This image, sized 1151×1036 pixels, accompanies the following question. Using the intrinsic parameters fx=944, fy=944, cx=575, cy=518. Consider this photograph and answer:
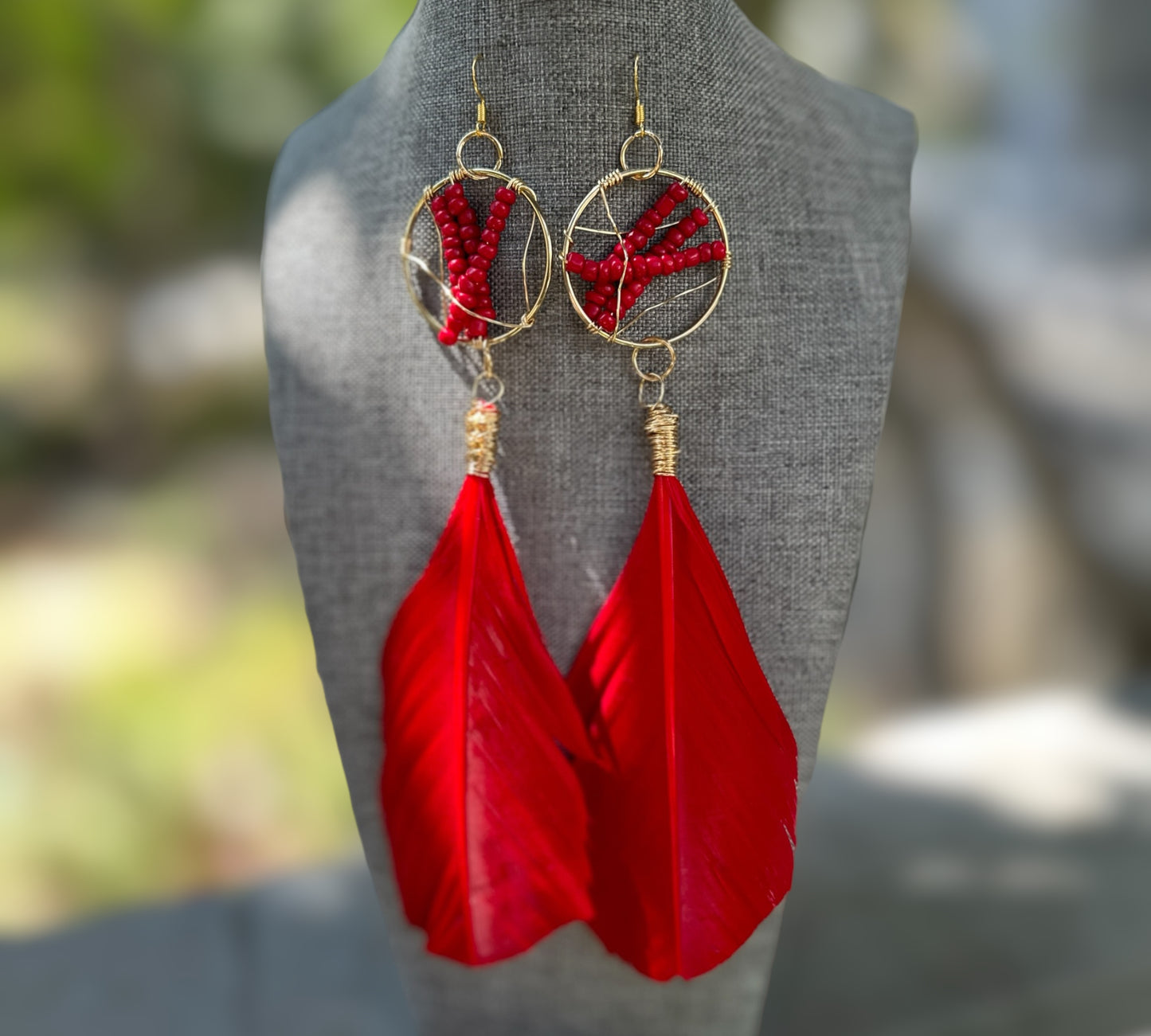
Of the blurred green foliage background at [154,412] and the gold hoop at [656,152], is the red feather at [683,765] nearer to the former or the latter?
the gold hoop at [656,152]

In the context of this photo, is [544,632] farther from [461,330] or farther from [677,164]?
[677,164]

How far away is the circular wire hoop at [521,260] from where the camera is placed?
74cm

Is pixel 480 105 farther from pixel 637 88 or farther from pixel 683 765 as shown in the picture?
pixel 683 765

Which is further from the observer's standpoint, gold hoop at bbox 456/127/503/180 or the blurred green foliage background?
the blurred green foliage background

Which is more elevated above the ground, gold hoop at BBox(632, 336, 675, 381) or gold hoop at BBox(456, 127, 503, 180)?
gold hoop at BBox(456, 127, 503, 180)

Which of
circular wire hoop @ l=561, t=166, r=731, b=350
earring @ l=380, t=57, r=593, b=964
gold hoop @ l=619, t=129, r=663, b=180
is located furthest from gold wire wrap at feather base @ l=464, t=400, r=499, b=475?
gold hoop @ l=619, t=129, r=663, b=180

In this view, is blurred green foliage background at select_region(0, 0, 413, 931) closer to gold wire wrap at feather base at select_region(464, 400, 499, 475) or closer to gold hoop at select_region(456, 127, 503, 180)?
gold wire wrap at feather base at select_region(464, 400, 499, 475)

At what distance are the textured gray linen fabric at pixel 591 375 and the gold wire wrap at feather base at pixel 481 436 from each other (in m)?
0.04

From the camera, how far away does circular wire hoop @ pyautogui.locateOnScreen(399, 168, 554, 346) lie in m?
0.74

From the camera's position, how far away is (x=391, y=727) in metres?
0.81

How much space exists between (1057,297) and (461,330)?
243 cm

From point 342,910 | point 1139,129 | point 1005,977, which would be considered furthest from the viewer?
point 1139,129

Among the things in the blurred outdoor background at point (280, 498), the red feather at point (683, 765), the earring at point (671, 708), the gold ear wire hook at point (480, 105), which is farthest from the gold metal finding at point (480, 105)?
the blurred outdoor background at point (280, 498)

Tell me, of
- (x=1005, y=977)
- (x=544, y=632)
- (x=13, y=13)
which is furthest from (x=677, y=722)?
(x=13, y=13)
